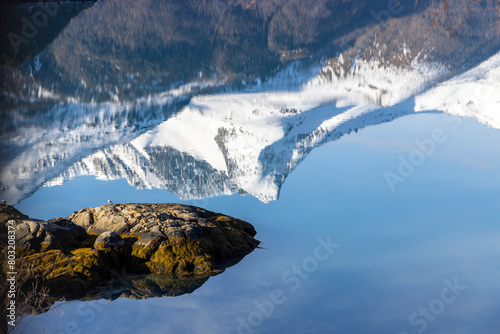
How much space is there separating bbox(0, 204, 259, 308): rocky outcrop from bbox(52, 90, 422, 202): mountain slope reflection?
213 centimetres

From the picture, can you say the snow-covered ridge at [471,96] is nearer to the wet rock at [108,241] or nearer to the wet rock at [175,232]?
the wet rock at [175,232]

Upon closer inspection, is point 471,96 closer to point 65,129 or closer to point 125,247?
point 65,129

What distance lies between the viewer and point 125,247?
976 centimetres

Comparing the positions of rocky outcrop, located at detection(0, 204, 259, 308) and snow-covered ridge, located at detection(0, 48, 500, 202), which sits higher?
rocky outcrop, located at detection(0, 204, 259, 308)

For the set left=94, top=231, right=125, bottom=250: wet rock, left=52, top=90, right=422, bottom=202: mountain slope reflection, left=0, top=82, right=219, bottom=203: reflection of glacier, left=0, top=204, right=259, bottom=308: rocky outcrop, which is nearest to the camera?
left=0, top=204, right=259, bottom=308: rocky outcrop

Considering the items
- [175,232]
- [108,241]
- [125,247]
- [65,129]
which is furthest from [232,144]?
[108,241]

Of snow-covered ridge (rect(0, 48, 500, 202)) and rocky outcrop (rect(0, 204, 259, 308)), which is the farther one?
snow-covered ridge (rect(0, 48, 500, 202))

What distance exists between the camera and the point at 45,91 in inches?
948

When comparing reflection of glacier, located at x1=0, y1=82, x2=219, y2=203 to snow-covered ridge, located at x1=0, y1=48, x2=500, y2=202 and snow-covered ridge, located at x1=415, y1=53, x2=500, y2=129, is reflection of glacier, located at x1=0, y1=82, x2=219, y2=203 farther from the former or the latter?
snow-covered ridge, located at x1=415, y1=53, x2=500, y2=129

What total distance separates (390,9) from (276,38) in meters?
11.8

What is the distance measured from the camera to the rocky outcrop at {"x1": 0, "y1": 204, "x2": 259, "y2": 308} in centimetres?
888

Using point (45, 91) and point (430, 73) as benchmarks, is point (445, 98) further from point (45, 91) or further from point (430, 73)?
point (45, 91)

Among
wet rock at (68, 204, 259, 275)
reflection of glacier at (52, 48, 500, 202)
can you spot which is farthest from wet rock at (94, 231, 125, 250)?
reflection of glacier at (52, 48, 500, 202)

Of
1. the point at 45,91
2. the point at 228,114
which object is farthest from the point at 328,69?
the point at 45,91
